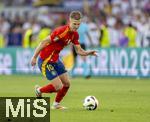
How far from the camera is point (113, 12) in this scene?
39656mm

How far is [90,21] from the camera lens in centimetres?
3709

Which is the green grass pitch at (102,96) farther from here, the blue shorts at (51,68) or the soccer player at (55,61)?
the blue shorts at (51,68)

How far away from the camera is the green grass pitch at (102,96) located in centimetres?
1575

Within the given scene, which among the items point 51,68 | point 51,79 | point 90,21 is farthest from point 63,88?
point 90,21

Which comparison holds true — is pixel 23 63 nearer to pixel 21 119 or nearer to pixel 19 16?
pixel 19 16

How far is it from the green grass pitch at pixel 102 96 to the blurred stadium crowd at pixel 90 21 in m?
4.08

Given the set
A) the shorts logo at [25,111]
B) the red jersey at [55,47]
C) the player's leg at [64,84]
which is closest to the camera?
the shorts logo at [25,111]

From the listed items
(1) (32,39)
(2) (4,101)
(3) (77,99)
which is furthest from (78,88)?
(1) (32,39)

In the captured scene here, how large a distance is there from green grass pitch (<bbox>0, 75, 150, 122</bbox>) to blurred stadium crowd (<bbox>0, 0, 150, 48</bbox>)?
408 centimetres

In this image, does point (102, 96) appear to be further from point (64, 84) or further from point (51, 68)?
point (51, 68)

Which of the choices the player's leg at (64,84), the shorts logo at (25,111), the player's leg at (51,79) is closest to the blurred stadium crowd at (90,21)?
the player's leg at (64,84)

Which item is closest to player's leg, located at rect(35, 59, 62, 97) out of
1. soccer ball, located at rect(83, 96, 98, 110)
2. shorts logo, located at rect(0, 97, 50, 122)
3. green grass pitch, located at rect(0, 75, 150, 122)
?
shorts logo, located at rect(0, 97, 50, 122)

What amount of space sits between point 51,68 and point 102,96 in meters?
4.71

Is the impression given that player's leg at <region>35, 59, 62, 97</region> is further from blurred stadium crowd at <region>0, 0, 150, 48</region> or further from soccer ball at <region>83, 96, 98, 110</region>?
blurred stadium crowd at <region>0, 0, 150, 48</region>
